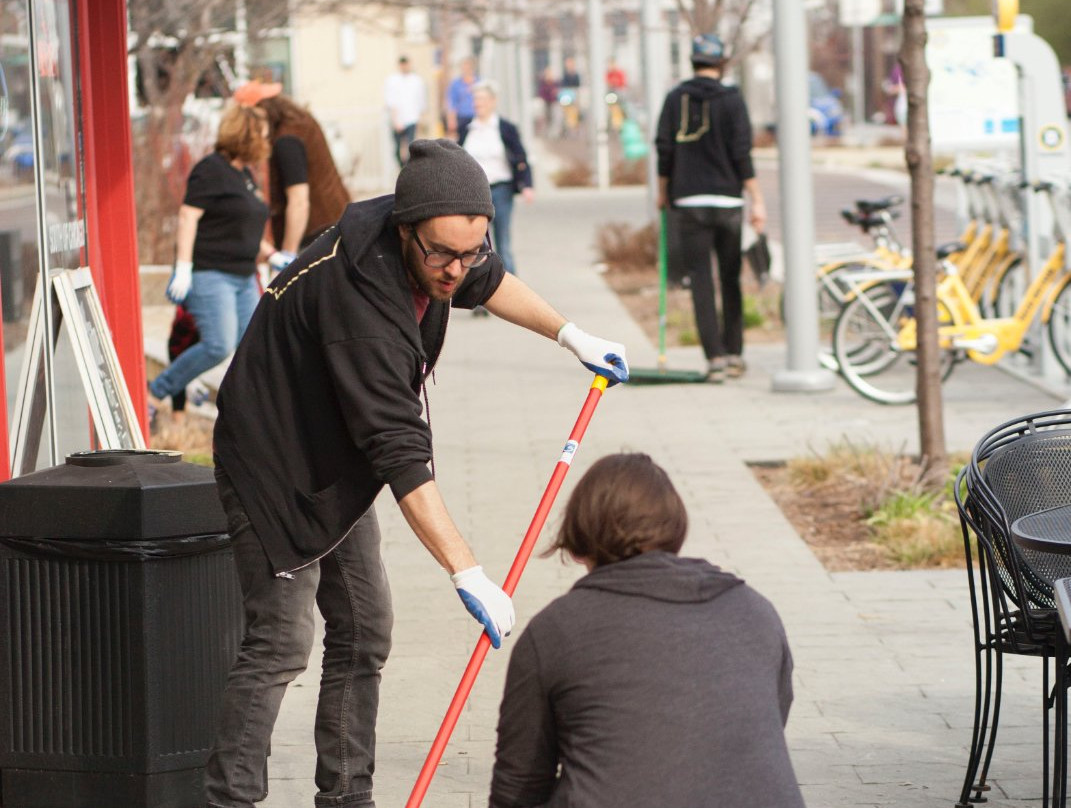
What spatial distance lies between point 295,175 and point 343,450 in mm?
5711

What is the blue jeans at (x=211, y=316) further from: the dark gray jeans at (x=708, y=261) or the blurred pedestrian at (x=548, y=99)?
the blurred pedestrian at (x=548, y=99)

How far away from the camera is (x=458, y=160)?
3613 millimetres

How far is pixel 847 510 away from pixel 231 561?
3.86 m

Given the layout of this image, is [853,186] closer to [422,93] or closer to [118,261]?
[422,93]

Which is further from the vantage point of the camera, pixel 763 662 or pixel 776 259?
pixel 776 259

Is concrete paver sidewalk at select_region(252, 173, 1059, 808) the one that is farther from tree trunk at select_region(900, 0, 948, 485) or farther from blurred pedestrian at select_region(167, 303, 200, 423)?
A: blurred pedestrian at select_region(167, 303, 200, 423)

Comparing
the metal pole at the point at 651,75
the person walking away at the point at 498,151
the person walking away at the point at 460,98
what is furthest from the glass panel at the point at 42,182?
the person walking away at the point at 460,98

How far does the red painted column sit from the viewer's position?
6.64 meters

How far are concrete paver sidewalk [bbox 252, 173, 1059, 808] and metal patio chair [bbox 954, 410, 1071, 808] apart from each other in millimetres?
318

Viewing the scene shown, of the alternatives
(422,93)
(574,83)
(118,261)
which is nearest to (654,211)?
(422,93)

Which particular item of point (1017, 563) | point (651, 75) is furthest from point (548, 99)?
point (1017, 563)

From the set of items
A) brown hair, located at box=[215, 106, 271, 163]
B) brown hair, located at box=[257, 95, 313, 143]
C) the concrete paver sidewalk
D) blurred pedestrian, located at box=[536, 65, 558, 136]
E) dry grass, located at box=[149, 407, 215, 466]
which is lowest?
the concrete paver sidewalk

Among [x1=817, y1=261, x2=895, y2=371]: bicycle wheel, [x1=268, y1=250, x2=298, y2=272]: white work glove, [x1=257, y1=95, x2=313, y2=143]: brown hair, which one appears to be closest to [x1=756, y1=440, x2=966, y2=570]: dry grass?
[x1=817, y1=261, x2=895, y2=371]: bicycle wheel

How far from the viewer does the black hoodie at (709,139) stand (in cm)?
1087
